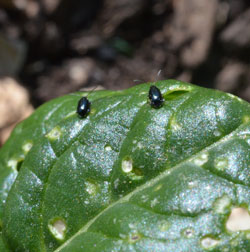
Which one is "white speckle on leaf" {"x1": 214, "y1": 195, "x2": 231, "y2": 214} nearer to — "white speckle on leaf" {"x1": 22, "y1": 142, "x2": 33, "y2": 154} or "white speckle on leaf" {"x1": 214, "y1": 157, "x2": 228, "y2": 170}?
"white speckle on leaf" {"x1": 214, "y1": 157, "x2": 228, "y2": 170}

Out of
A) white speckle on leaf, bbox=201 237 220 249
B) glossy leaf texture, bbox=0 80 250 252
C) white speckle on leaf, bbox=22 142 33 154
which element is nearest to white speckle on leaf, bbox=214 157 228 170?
glossy leaf texture, bbox=0 80 250 252

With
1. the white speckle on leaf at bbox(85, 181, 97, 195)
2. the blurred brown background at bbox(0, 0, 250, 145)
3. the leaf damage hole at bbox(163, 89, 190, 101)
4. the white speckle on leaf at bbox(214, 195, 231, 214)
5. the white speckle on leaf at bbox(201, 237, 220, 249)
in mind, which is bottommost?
the white speckle on leaf at bbox(201, 237, 220, 249)

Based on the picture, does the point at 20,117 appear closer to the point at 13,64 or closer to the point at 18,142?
the point at 13,64

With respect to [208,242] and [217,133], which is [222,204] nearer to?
[208,242]

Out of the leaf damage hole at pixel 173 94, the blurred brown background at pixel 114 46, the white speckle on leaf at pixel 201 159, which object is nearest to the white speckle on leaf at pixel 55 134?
the leaf damage hole at pixel 173 94

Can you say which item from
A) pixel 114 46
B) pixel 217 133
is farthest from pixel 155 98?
pixel 114 46
